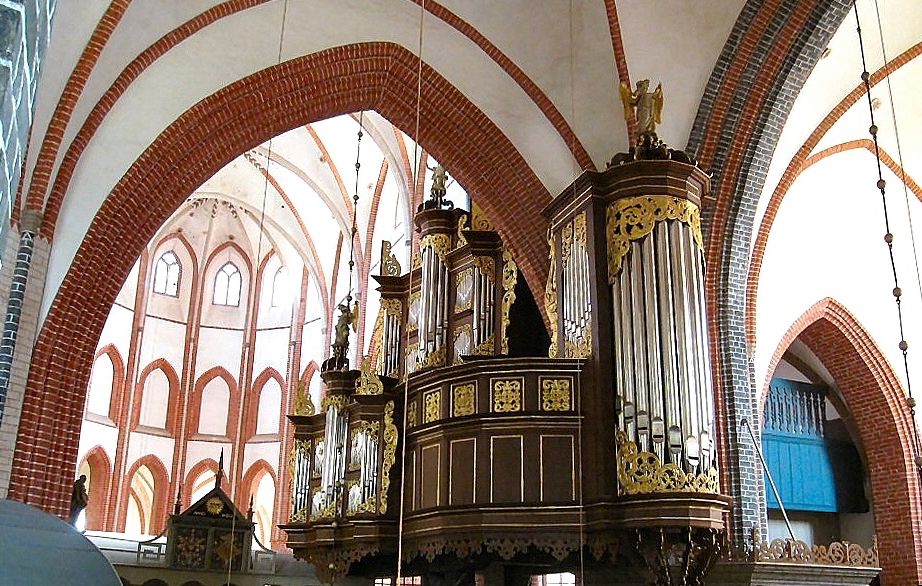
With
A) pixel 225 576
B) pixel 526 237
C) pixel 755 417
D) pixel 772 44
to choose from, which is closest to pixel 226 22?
pixel 526 237

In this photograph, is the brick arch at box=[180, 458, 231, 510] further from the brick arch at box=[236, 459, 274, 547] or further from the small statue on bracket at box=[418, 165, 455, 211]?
the small statue on bracket at box=[418, 165, 455, 211]

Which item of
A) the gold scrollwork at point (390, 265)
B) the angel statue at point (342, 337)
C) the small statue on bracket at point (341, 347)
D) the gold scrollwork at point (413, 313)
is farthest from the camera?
the gold scrollwork at point (390, 265)

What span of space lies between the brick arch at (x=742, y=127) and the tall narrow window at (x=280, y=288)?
656 inches

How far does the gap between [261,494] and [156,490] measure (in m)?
2.64

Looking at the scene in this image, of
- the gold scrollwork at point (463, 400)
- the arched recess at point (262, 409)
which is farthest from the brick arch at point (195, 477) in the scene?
the gold scrollwork at point (463, 400)

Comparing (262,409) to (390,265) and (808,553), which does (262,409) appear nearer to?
(390,265)

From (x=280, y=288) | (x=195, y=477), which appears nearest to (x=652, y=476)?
(x=195, y=477)

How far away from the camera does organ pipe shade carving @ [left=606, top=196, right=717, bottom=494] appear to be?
7.79 metres

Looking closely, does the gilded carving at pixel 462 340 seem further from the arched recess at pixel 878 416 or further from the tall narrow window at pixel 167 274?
the tall narrow window at pixel 167 274

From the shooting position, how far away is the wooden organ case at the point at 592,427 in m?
7.84

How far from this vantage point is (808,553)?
9.18 meters

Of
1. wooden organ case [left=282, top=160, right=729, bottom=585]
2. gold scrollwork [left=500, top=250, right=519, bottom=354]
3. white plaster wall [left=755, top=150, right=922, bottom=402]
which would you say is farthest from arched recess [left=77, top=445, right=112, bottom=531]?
white plaster wall [left=755, top=150, right=922, bottom=402]

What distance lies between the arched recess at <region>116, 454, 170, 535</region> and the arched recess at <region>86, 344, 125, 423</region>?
1282 millimetres

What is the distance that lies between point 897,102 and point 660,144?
20.4 ft
